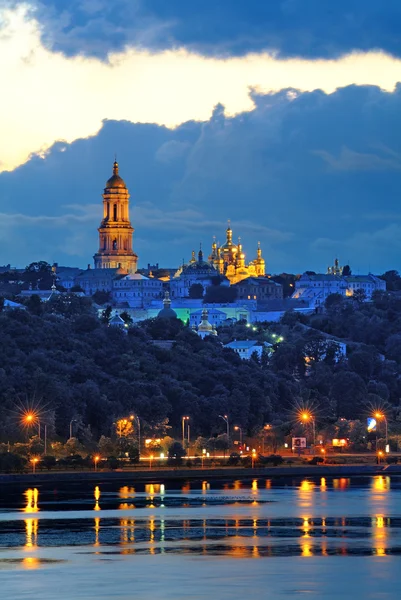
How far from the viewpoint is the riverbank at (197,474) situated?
384 ft

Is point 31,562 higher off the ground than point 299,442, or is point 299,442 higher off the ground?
point 299,442

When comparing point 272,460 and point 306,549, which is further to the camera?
point 272,460

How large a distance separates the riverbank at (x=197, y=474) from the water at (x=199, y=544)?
17.3 feet

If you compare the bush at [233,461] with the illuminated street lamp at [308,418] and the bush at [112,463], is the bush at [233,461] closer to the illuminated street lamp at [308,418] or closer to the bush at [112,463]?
the bush at [112,463]

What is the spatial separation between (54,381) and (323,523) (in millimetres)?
65498

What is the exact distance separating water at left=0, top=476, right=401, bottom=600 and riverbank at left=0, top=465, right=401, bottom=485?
5260 millimetres

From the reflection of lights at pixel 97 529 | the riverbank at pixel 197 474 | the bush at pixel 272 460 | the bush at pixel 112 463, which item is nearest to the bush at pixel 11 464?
the riverbank at pixel 197 474

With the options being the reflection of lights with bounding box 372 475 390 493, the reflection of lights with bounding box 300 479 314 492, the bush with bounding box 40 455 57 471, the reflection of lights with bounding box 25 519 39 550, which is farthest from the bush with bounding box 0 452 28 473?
the reflection of lights with bounding box 25 519 39 550

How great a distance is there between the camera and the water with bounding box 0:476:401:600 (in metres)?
Answer: 65.4

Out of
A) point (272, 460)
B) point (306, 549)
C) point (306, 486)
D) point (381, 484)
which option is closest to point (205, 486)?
point (306, 486)

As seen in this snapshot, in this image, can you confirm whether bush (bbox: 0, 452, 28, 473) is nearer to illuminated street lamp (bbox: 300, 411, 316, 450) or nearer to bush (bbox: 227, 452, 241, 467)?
bush (bbox: 227, 452, 241, 467)

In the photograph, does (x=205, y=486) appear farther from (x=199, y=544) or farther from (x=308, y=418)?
(x=308, y=418)

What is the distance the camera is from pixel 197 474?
406 ft

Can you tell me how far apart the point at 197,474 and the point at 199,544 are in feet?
151
